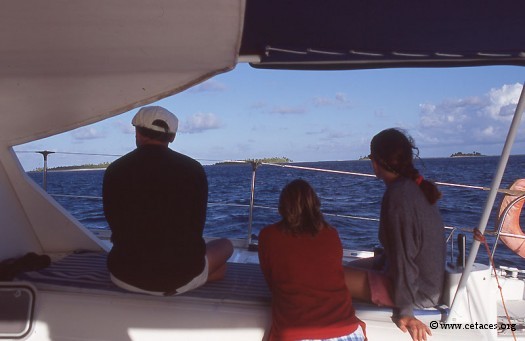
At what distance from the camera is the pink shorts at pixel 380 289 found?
205cm

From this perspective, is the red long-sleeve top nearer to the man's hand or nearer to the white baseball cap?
the man's hand

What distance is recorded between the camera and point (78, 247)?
10.5ft

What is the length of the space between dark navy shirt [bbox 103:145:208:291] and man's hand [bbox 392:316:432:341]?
3.00 feet

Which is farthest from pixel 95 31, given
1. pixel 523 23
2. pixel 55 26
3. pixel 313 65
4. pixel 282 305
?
pixel 523 23

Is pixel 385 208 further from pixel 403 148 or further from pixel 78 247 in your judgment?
pixel 78 247

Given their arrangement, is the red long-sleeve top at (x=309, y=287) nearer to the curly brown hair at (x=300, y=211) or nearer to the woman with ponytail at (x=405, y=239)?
the curly brown hair at (x=300, y=211)

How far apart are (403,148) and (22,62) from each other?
1744mm

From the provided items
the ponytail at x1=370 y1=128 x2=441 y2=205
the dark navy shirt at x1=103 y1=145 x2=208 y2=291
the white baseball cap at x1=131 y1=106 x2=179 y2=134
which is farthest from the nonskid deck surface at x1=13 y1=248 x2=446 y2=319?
the white baseball cap at x1=131 y1=106 x2=179 y2=134

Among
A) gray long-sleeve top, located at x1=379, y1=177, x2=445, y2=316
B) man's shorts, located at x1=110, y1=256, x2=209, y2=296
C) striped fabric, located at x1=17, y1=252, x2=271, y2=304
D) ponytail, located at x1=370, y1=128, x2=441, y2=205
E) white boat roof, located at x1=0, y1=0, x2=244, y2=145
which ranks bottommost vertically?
striped fabric, located at x1=17, y1=252, x2=271, y2=304

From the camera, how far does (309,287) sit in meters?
1.85

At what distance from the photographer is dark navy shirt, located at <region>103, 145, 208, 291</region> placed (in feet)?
6.79

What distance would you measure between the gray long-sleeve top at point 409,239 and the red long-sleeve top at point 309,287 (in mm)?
216

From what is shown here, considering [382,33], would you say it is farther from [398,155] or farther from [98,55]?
[98,55]

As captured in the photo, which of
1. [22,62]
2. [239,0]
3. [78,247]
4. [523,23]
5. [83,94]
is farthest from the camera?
[78,247]
